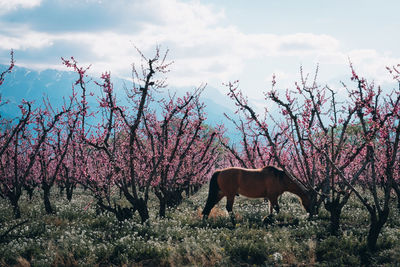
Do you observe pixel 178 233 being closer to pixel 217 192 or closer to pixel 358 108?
pixel 217 192

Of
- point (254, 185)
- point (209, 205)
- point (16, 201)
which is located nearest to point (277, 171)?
point (254, 185)

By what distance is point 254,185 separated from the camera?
492 inches

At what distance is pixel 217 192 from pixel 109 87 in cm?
607

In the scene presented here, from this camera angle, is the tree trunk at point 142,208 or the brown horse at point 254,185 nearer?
the tree trunk at point 142,208

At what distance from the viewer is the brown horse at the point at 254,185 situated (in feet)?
40.1

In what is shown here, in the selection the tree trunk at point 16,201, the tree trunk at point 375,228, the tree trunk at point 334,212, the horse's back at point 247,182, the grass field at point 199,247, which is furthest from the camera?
the tree trunk at point 16,201

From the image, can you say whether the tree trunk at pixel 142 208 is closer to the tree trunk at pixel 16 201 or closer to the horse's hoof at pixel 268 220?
the horse's hoof at pixel 268 220

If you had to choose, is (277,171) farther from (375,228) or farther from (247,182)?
(375,228)

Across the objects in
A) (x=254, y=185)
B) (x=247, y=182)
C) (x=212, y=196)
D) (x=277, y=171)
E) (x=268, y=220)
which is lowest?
(x=268, y=220)

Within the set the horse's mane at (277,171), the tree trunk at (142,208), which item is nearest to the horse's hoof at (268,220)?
the horse's mane at (277,171)

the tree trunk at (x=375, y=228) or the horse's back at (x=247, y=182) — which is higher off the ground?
the horse's back at (x=247, y=182)

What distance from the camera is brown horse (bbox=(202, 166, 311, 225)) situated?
12.2 metres

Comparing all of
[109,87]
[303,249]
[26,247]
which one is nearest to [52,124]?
[109,87]

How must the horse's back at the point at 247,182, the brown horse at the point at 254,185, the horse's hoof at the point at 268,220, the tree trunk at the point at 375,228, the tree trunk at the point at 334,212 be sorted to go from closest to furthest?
1. the tree trunk at the point at 375,228
2. the tree trunk at the point at 334,212
3. the horse's hoof at the point at 268,220
4. the brown horse at the point at 254,185
5. the horse's back at the point at 247,182
